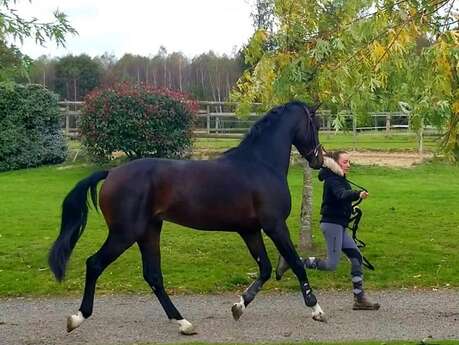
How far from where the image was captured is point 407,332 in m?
6.51

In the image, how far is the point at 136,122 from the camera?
1973cm

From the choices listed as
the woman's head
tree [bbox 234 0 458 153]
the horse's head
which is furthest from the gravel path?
tree [bbox 234 0 458 153]

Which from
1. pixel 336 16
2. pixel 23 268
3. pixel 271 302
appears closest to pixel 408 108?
pixel 271 302

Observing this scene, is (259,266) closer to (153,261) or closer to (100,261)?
(153,261)

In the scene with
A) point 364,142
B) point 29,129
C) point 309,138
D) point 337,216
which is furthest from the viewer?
point 364,142

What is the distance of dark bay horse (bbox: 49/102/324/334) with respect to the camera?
6625 mm

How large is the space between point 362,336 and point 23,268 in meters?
4.91

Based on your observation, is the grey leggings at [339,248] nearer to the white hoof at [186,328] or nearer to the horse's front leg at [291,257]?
the horse's front leg at [291,257]

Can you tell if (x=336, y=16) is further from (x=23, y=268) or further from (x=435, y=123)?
(x=23, y=268)

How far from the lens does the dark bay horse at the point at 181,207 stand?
6.62m

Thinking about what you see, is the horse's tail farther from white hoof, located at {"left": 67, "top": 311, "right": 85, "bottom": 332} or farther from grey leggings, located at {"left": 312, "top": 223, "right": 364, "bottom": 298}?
grey leggings, located at {"left": 312, "top": 223, "right": 364, "bottom": 298}

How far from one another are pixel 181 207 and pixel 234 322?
124 cm

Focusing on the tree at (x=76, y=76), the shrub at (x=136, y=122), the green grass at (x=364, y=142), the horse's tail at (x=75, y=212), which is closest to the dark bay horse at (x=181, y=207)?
the horse's tail at (x=75, y=212)

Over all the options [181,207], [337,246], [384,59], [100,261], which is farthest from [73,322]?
[384,59]
